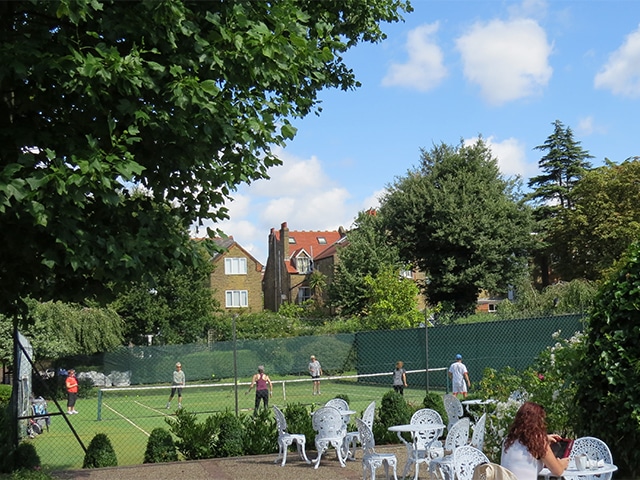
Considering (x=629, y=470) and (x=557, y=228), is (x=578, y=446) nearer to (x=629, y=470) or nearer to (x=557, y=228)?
(x=629, y=470)

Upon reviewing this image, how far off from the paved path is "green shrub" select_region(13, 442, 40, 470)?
0.48 m

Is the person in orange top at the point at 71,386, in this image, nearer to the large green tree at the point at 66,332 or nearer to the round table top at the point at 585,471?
the large green tree at the point at 66,332

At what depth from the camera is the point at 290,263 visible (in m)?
73.4

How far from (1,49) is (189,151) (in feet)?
6.31

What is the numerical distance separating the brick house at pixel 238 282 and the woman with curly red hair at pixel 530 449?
58732 mm

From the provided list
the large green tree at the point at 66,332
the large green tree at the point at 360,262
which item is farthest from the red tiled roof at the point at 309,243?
the large green tree at the point at 66,332

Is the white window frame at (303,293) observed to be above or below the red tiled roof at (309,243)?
below

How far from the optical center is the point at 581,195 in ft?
174

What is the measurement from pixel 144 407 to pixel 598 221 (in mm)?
35003

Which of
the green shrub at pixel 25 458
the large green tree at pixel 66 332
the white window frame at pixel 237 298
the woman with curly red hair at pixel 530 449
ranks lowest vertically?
the green shrub at pixel 25 458

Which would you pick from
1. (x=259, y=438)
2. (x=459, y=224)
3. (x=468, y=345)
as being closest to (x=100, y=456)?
(x=259, y=438)

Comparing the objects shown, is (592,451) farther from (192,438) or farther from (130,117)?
(192,438)

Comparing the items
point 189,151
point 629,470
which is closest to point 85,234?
point 189,151

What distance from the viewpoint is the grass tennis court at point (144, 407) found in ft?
59.2
